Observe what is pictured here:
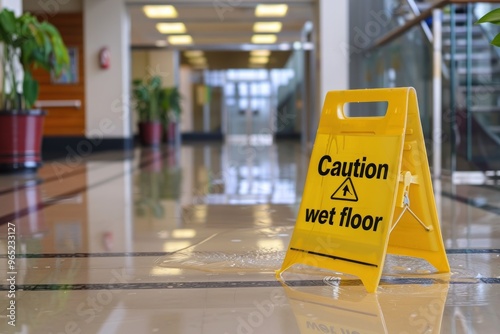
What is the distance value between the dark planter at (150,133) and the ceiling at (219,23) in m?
2.03

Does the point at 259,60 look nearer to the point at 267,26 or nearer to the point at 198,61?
the point at 198,61

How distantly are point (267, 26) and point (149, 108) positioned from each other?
4.01 meters

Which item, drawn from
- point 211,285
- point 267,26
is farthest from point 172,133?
point 211,285

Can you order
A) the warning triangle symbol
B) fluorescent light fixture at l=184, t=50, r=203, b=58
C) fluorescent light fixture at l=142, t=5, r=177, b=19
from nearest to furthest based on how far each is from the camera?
1. the warning triangle symbol
2. fluorescent light fixture at l=142, t=5, r=177, b=19
3. fluorescent light fixture at l=184, t=50, r=203, b=58

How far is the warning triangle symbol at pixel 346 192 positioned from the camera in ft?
9.11

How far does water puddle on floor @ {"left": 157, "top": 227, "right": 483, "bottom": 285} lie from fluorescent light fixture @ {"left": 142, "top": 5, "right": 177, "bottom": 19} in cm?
1164

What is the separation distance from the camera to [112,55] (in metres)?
13.6

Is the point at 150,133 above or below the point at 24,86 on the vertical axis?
below

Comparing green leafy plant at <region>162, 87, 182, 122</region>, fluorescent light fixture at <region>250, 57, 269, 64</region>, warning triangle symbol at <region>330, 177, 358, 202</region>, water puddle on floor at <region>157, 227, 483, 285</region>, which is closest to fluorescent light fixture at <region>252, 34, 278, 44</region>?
green leafy plant at <region>162, 87, 182, 122</region>

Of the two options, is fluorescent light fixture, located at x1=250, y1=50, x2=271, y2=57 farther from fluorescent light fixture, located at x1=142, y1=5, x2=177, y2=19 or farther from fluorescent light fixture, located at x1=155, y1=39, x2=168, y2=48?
fluorescent light fixture, located at x1=142, y1=5, x2=177, y2=19

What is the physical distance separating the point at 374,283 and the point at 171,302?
0.67 m

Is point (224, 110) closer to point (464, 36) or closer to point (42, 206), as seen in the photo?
point (464, 36)

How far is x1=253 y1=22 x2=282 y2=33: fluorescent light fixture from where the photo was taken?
17047mm

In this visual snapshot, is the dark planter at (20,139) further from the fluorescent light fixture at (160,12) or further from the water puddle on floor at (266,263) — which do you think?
the fluorescent light fixture at (160,12)
